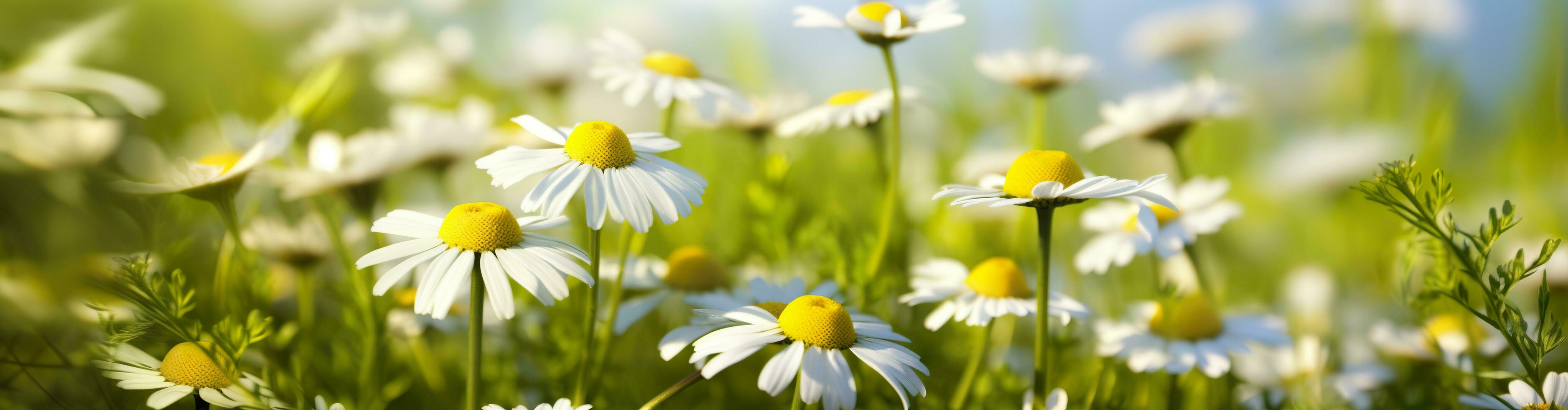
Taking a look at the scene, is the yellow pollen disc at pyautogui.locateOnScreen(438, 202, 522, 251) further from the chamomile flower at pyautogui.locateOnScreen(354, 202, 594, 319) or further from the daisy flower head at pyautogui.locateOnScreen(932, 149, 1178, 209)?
the daisy flower head at pyautogui.locateOnScreen(932, 149, 1178, 209)

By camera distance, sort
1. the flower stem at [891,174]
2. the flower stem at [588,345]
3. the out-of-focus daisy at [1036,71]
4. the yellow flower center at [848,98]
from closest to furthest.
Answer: the flower stem at [588,345] → the flower stem at [891,174] → the yellow flower center at [848,98] → the out-of-focus daisy at [1036,71]

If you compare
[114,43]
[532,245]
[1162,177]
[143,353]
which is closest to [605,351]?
[532,245]

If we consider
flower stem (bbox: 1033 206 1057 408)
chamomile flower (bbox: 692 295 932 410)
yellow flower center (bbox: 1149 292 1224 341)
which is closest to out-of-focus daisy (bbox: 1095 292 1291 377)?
yellow flower center (bbox: 1149 292 1224 341)

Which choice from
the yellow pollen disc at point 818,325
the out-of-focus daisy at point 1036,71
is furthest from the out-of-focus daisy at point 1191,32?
the yellow pollen disc at point 818,325

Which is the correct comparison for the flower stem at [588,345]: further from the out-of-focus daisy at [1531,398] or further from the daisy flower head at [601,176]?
the out-of-focus daisy at [1531,398]

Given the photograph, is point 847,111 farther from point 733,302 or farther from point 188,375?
point 188,375

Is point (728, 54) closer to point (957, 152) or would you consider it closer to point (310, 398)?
A: point (957, 152)
